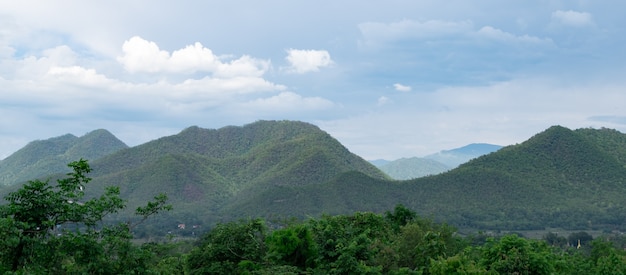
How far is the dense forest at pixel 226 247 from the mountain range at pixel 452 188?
72.1 m

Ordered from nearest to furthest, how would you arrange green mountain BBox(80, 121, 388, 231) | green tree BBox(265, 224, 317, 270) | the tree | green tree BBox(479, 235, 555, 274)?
the tree < green tree BBox(479, 235, 555, 274) < green tree BBox(265, 224, 317, 270) < green mountain BBox(80, 121, 388, 231)

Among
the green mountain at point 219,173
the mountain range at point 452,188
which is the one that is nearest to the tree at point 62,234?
the mountain range at point 452,188

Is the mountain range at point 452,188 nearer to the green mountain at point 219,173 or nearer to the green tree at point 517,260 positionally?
the green mountain at point 219,173

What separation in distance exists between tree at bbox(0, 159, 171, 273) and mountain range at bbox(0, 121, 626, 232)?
3440 inches

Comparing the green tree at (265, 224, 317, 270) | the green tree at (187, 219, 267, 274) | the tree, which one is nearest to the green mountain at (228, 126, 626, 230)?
the green tree at (187, 219, 267, 274)

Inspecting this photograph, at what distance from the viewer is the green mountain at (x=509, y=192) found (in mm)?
106250

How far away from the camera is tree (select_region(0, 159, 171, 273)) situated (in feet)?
35.8

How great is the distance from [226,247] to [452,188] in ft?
330

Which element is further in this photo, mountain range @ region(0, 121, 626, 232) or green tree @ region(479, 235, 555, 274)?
mountain range @ region(0, 121, 626, 232)

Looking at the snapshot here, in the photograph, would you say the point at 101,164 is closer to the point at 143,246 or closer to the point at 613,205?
the point at 613,205

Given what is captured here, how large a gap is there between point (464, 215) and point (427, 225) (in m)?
73.8

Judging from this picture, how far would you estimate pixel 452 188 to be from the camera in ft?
381

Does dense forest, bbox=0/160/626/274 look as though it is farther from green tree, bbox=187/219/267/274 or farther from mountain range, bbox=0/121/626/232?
mountain range, bbox=0/121/626/232

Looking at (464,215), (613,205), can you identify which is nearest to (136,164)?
(464,215)
